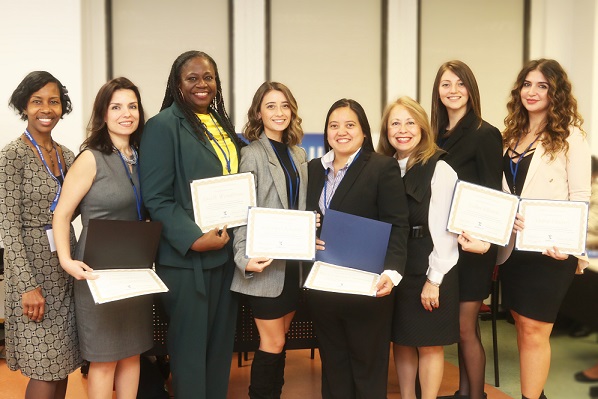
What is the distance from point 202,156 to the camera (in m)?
2.22

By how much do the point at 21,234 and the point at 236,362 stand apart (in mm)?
2014

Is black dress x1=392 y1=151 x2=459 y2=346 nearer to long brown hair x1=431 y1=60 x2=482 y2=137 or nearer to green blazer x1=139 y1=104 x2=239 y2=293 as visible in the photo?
long brown hair x1=431 y1=60 x2=482 y2=137

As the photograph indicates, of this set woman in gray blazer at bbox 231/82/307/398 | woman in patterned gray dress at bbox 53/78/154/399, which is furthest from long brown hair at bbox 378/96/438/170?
woman in patterned gray dress at bbox 53/78/154/399

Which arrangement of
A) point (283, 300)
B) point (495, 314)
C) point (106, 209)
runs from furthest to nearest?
1. point (495, 314)
2. point (283, 300)
3. point (106, 209)

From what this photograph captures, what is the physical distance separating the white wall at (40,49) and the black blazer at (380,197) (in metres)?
2.90

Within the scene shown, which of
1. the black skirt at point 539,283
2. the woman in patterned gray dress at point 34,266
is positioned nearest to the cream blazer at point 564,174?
the black skirt at point 539,283

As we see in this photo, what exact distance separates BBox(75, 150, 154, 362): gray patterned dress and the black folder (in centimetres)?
9

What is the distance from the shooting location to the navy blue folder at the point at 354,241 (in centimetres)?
211

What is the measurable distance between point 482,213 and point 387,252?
46 cm

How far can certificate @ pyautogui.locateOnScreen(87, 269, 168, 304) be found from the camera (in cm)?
190

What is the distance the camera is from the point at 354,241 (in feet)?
7.02

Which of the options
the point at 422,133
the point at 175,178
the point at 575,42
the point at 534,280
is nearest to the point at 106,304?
the point at 175,178

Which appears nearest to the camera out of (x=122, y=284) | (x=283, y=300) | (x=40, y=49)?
(x=122, y=284)

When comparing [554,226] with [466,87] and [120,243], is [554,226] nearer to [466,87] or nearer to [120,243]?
[466,87]
